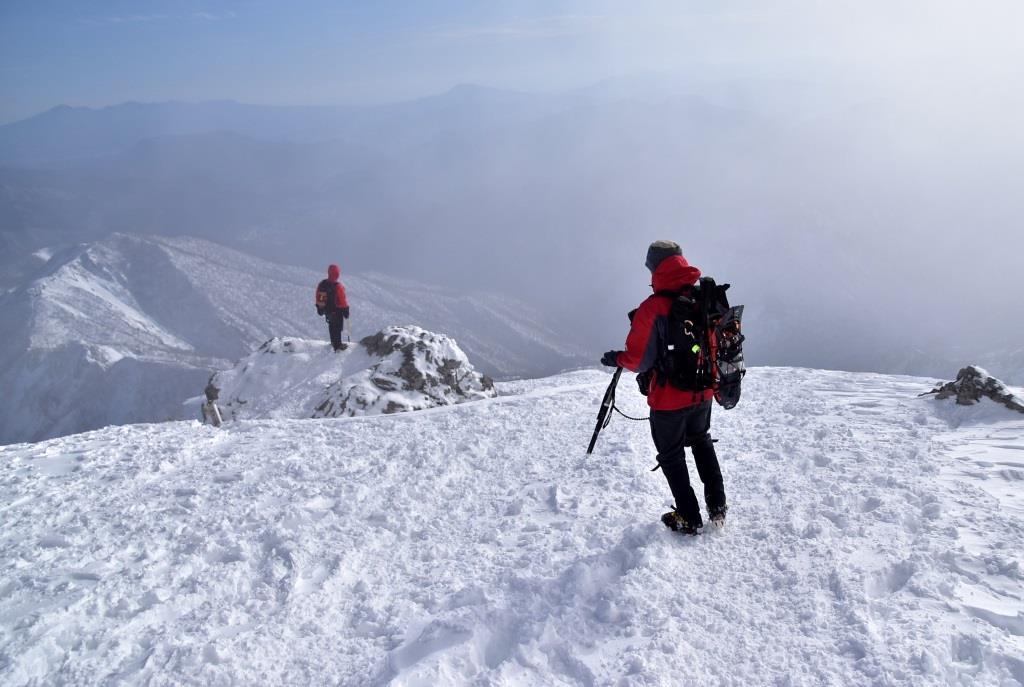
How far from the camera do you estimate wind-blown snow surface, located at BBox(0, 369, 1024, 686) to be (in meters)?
4.21

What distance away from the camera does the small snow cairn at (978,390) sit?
9023mm

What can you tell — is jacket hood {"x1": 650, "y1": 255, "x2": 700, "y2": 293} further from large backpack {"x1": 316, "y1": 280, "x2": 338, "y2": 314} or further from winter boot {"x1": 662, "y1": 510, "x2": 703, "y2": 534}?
large backpack {"x1": 316, "y1": 280, "x2": 338, "y2": 314}

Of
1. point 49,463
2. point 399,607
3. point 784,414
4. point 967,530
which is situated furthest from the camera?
point 784,414

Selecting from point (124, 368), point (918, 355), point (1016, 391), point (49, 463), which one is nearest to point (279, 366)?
point (49, 463)

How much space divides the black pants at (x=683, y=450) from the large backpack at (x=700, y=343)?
1.09ft

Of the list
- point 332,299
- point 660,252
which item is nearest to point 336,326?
point 332,299

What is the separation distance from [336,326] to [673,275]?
17.7 metres

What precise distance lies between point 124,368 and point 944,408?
110401mm

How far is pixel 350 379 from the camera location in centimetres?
1838

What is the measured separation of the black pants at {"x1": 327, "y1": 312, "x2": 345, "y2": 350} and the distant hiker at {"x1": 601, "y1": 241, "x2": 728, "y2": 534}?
16533mm

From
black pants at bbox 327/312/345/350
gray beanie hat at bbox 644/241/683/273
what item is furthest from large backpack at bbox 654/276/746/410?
black pants at bbox 327/312/345/350

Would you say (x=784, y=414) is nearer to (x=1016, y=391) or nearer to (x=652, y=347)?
(x=1016, y=391)

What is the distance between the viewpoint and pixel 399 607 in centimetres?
504

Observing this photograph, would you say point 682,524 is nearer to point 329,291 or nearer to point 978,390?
point 978,390
